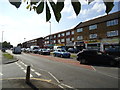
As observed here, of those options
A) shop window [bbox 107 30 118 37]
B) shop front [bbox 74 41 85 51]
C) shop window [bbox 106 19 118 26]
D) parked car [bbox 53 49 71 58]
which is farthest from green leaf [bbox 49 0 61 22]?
shop front [bbox 74 41 85 51]

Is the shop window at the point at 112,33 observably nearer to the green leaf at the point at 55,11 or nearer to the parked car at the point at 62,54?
the parked car at the point at 62,54

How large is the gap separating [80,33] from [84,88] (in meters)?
49.1

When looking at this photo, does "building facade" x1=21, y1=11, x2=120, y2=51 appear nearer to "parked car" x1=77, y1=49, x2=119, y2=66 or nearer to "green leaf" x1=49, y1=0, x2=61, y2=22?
"parked car" x1=77, y1=49, x2=119, y2=66

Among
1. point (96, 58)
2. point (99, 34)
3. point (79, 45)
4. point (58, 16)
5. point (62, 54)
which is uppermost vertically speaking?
point (99, 34)

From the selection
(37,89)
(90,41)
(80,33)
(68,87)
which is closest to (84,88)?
(68,87)

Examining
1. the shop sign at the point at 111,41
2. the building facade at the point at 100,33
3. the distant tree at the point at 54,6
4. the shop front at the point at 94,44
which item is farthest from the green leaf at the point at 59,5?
the shop front at the point at 94,44

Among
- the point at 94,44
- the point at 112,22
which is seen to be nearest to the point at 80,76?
the point at 112,22

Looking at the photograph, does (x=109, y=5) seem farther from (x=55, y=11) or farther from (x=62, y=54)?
(x=62, y=54)

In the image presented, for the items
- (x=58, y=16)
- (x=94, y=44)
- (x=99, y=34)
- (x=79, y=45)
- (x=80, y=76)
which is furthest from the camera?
(x=79, y=45)

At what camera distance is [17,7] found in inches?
51.0

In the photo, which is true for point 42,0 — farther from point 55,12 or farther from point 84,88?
point 84,88

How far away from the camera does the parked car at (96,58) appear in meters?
17.0

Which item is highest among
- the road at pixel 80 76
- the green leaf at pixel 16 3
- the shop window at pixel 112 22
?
the shop window at pixel 112 22

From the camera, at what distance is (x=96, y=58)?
18031mm
